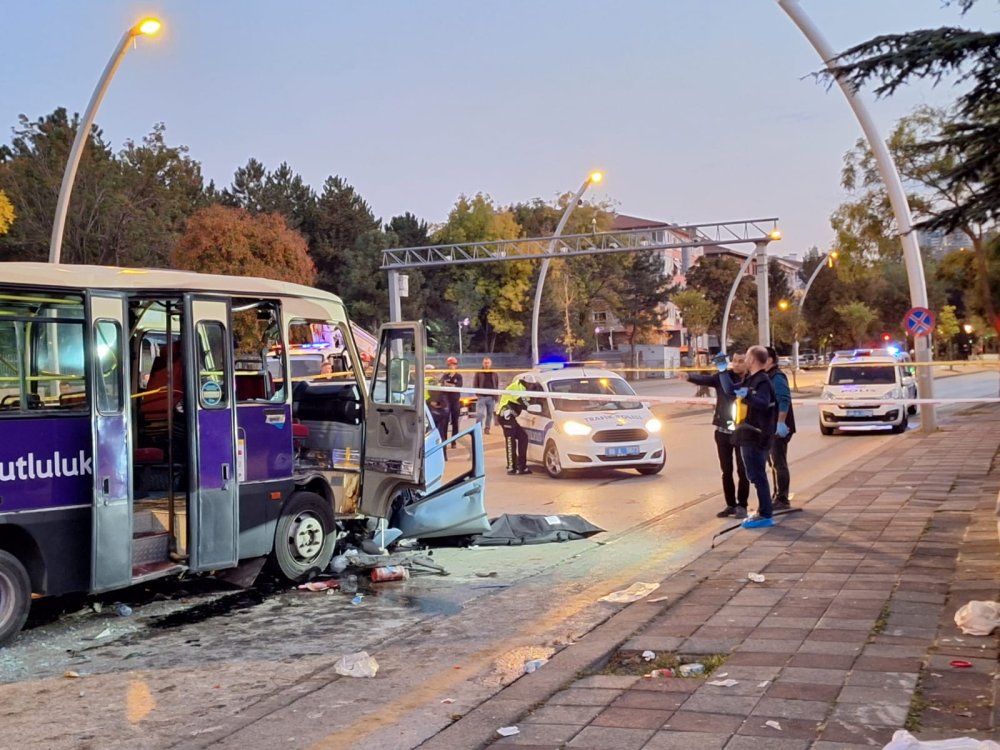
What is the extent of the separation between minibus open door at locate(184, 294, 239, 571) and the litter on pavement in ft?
16.5

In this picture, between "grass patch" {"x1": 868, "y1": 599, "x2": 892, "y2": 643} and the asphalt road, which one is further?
"grass patch" {"x1": 868, "y1": 599, "x2": 892, "y2": 643}

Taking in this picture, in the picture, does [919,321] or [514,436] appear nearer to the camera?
[514,436]

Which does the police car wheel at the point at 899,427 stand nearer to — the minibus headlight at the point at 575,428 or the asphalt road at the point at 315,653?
the minibus headlight at the point at 575,428

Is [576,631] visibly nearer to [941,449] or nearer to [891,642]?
[891,642]

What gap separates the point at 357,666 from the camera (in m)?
6.05

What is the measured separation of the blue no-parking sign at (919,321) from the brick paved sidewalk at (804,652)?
1211 centimetres

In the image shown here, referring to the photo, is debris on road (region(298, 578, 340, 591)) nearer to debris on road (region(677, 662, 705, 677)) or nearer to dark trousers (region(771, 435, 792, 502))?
debris on road (region(677, 662, 705, 677))

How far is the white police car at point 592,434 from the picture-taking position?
51.8 feet

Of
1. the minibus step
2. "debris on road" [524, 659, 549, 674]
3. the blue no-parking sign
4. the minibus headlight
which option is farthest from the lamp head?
the blue no-parking sign

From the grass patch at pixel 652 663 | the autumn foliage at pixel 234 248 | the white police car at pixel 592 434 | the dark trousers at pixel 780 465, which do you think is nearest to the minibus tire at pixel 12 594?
the grass patch at pixel 652 663

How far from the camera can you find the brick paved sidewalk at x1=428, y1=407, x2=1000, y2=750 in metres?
4.73

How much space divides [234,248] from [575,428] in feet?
73.5

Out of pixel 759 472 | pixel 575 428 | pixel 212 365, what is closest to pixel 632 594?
pixel 759 472

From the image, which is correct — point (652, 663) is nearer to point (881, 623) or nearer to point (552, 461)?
point (881, 623)
